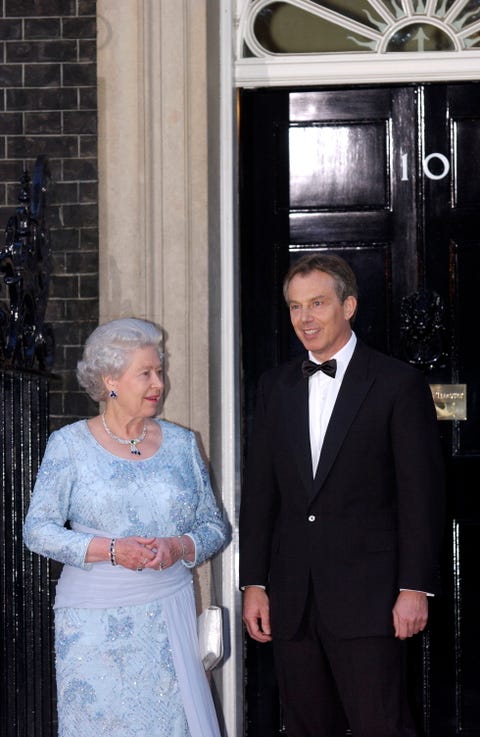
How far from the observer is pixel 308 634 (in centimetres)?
418

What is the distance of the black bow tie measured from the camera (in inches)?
167

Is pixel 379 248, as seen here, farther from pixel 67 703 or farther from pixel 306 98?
pixel 67 703

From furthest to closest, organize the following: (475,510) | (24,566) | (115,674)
→ 1. (475,510)
2. (24,566)
3. (115,674)

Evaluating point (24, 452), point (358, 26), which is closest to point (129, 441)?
point (24, 452)

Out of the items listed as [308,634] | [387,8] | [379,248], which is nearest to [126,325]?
[308,634]

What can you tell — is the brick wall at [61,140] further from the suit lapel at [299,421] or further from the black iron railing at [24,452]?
the suit lapel at [299,421]

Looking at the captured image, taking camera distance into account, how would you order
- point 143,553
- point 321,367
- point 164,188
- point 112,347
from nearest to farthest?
point 143,553
point 112,347
point 321,367
point 164,188

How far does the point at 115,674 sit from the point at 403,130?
3.12 meters

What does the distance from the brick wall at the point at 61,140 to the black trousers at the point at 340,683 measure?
1.90 m

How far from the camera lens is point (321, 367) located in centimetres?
425

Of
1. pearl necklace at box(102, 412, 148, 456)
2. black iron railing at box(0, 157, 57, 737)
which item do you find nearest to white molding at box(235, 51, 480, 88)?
black iron railing at box(0, 157, 57, 737)

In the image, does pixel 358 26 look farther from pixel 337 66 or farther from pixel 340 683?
pixel 340 683

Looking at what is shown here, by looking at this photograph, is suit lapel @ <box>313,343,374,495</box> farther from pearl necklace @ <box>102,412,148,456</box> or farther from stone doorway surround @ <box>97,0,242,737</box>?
stone doorway surround @ <box>97,0,242,737</box>

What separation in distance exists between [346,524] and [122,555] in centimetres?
78
